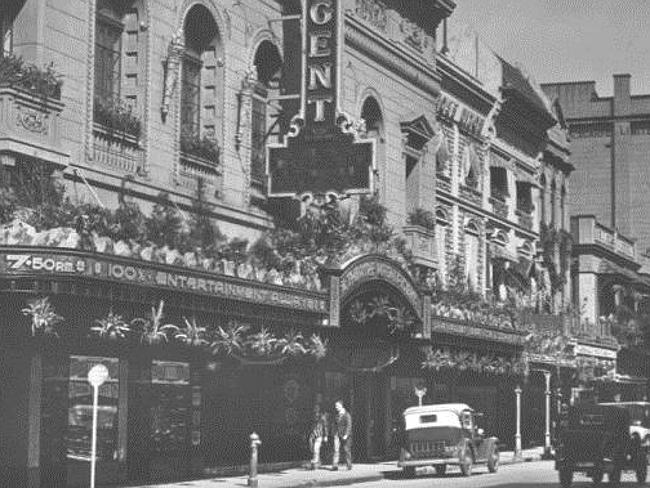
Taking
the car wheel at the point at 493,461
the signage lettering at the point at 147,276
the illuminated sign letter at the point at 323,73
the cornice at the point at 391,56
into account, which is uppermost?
the cornice at the point at 391,56

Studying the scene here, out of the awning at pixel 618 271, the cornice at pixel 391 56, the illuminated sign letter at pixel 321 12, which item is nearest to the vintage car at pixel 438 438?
the illuminated sign letter at pixel 321 12

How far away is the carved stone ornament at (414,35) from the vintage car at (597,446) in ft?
56.5

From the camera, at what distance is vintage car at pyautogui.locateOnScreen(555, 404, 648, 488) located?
29.8 m

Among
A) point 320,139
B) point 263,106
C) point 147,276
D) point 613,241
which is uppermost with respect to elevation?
point 613,241

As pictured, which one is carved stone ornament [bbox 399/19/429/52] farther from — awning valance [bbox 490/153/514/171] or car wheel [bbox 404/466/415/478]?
car wheel [bbox 404/466/415/478]

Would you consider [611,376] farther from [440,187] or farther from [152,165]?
[152,165]

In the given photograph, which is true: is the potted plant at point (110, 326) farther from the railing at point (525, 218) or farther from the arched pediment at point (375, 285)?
the railing at point (525, 218)

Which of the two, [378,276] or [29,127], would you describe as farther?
[378,276]

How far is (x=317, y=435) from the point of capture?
35375mm

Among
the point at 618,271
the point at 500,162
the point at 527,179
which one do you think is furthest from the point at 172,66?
the point at 618,271

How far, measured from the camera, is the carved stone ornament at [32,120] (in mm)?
25516

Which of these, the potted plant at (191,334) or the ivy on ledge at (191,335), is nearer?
the ivy on ledge at (191,335)

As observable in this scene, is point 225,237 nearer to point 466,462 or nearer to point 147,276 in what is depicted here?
point 147,276

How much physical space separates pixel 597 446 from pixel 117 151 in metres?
11.9
